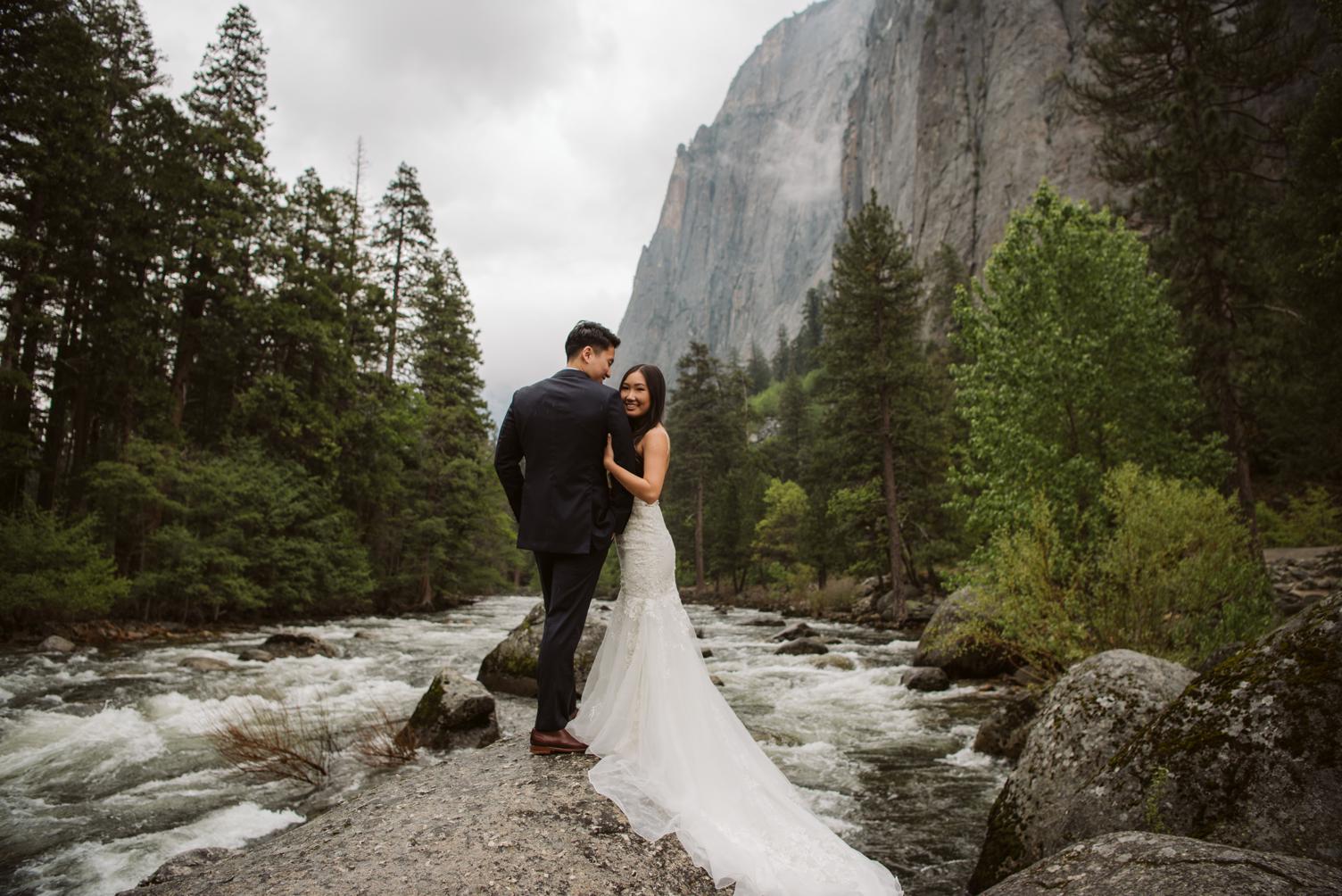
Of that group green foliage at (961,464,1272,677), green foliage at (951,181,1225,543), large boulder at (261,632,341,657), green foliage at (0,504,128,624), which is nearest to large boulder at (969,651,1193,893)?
green foliage at (961,464,1272,677)

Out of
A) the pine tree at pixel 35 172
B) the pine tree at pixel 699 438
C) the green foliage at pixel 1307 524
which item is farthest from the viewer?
the pine tree at pixel 699 438

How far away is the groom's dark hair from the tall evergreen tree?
17.1 meters

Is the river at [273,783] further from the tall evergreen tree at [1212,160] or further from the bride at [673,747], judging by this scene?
the tall evergreen tree at [1212,160]

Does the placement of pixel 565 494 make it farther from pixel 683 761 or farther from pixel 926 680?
pixel 926 680

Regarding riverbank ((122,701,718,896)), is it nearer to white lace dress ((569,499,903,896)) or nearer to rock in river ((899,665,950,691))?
white lace dress ((569,499,903,896))

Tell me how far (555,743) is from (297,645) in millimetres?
15509

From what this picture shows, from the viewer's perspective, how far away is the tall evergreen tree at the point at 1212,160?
53.3ft

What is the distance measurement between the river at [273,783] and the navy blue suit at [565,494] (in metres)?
→ 3.96

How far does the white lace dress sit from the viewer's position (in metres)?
3.52

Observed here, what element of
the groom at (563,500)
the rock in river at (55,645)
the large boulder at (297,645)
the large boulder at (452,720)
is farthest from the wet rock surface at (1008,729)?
the rock in river at (55,645)

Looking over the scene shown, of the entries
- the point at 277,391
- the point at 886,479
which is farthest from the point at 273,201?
the point at 886,479

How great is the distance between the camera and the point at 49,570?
642 inches

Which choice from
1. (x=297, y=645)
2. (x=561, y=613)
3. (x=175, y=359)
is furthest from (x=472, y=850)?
(x=175, y=359)

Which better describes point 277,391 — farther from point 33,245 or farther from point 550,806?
point 550,806
